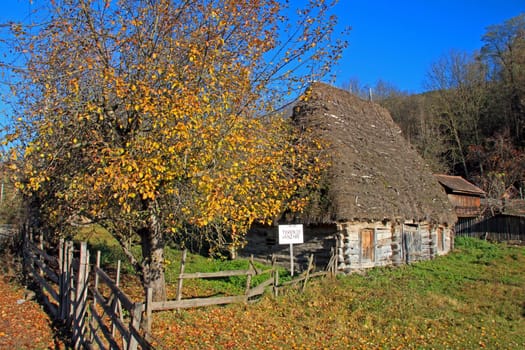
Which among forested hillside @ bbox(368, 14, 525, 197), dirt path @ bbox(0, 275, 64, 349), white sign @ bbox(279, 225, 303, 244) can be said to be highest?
forested hillside @ bbox(368, 14, 525, 197)

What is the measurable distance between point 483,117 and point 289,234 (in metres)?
37.9

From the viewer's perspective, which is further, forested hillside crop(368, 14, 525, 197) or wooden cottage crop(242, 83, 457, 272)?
forested hillside crop(368, 14, 525, 197)

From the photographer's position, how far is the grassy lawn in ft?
27.7

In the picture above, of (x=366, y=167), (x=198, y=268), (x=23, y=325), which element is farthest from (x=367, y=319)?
(x=366, y=167)

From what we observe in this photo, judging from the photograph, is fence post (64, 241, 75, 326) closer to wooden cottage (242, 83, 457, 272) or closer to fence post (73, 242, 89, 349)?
fence post (73, 242, 89, 349)

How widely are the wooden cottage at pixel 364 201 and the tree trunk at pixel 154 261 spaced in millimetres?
6621

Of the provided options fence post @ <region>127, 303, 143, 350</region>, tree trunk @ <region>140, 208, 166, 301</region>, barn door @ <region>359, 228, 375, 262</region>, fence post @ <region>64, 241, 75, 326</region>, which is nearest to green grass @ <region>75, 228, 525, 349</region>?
tree trunk @ <region>140, 208, 166, 301</region>

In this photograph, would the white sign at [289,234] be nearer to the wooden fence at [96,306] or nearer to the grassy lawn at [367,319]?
the grassy lawn at [367,319]

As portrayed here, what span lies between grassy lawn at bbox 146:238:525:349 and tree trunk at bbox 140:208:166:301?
587mm

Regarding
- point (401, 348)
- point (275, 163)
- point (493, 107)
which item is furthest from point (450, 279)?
point (493, 107)

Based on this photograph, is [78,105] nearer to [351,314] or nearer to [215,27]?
[215,27]

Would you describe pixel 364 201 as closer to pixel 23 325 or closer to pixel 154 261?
pixel 154 261

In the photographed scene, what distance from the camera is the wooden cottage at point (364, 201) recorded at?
585 inches

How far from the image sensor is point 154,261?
31.1 ft
